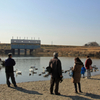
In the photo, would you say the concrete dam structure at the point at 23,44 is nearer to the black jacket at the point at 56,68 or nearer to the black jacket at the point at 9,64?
the black jacket at the point at 9,64

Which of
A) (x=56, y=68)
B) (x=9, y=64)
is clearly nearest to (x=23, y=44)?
(x=9, y=64)

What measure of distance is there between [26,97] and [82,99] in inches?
95.6

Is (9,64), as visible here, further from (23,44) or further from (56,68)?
(23,44)

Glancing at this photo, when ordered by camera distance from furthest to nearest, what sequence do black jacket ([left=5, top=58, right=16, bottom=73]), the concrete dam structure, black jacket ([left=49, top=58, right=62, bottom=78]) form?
the concrete dam structure
black jacket ([left=5, top=58, right=16, bottom=73])
black jacket ([left=49, top=58, right=62, bottom=78])

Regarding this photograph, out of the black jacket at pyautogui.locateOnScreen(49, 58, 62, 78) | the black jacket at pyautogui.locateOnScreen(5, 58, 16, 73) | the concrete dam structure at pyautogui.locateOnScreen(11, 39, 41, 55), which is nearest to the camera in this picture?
the black jacket at pyautogui.locateOnScreen(49, 58, 62, 78)

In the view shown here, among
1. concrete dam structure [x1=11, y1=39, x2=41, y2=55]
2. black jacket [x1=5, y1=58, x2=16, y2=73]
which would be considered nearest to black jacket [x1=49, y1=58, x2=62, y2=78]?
black jacket [x1=5, y1=58, x2=16, y2=73]

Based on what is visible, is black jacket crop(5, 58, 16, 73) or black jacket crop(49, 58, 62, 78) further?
black jacket crop(5, 58, 16, 73)

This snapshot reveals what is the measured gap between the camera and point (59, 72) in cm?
609

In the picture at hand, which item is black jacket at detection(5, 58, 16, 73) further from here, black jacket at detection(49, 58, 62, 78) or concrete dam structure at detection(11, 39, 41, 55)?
concrete dam structure at detection(11, 39, 41, 55)

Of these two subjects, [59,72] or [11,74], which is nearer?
[59,72]

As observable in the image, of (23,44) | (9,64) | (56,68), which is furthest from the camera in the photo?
(23,44)

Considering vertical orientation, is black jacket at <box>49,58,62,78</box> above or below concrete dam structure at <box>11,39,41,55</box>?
below

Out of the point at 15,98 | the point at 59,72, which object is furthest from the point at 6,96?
the point at 59,72

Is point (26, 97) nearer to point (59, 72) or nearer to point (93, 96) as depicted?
point (59, 72)
